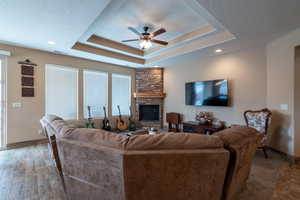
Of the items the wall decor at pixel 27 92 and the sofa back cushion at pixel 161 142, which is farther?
the wall decor at pixel 27 92

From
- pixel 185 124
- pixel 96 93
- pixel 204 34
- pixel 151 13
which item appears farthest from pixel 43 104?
pixel 204 34

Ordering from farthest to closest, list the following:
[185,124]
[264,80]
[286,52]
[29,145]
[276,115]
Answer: [185,124] < [29,145] < [264,80] < [276,115] < [286,52]

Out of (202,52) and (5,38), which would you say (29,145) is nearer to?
(5,38)

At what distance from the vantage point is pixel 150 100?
6.30 m

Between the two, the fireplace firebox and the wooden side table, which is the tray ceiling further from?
the fireplace firebox

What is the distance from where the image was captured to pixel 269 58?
3.61m

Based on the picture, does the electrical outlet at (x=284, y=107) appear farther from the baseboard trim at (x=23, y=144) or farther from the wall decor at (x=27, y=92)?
the wall decor at (x=27, y=92)

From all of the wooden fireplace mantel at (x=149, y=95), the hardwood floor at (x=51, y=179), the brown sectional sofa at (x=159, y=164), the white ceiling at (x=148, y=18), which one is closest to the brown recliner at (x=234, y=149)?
the brown sectional sofa at (x=159, y=164)

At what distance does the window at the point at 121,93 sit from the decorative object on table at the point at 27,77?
260 cm

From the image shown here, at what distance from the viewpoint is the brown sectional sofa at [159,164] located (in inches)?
49.8

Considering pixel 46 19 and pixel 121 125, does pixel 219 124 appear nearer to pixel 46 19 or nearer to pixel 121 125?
pixel 121 125

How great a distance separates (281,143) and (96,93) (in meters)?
5.52

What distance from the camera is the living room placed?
135 centimetres

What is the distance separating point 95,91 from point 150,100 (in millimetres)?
2188
